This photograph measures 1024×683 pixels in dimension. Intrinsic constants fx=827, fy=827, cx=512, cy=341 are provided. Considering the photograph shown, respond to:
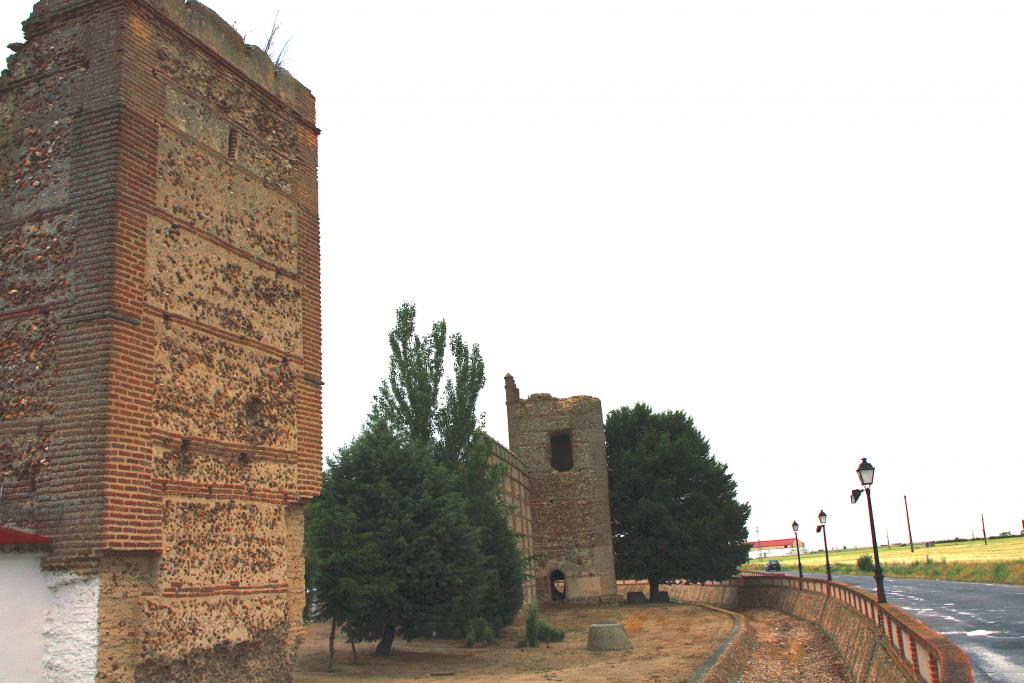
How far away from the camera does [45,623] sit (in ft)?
30.8

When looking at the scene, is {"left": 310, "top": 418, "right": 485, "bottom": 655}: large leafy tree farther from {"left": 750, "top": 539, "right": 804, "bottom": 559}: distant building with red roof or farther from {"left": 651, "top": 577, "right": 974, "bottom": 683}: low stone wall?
{"left": 750, "top": 539, "right": 804, "bottom": 559}: distant building with red roof

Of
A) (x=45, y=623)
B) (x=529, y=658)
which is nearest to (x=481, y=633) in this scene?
(x=529, y=658)

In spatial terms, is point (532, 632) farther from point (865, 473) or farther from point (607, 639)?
point (865, 473)

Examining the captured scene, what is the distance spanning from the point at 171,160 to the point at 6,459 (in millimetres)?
4369

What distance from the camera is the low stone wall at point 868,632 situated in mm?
9859

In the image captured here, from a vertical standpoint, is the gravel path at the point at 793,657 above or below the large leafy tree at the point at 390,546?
below

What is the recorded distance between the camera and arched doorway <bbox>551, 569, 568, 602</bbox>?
4194cm

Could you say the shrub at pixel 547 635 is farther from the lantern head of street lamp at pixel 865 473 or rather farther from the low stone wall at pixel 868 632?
the lantern head of street lamp at pixel 865 473

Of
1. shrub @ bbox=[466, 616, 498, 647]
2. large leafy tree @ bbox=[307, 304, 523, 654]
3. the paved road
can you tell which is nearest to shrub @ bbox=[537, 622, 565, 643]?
shrub @ bbox=[466, 616, 498, 647]

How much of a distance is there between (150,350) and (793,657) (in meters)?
19.8

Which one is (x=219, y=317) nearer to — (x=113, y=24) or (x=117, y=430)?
(x=117, y=430)

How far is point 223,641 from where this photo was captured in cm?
1089

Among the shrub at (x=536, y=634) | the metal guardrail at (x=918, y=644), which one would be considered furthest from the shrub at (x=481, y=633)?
the metal guardrail at (x=918, y=644)

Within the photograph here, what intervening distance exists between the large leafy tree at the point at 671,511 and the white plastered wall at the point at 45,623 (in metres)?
34.5
